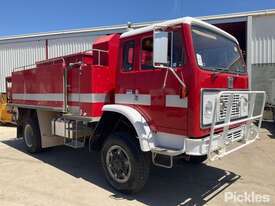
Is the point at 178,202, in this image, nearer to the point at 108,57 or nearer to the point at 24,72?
the point at 108,57

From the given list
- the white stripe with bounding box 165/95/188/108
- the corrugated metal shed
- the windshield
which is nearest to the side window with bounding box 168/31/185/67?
the windshield

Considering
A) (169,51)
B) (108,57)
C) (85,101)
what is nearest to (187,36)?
(169,51)

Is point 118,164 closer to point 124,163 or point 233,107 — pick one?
point 124,163

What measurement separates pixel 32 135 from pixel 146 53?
176 inches

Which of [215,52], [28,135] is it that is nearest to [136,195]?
[215,52]

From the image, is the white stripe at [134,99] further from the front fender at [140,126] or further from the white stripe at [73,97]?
the white stripe at [73,97]

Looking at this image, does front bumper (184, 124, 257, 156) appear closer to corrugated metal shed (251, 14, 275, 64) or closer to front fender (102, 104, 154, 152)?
front fender (102, 104, 154, 152)

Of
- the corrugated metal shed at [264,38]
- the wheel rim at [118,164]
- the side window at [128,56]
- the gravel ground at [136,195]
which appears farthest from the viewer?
the corrugated metal shed at [264,38]

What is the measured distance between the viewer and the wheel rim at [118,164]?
5293 mm

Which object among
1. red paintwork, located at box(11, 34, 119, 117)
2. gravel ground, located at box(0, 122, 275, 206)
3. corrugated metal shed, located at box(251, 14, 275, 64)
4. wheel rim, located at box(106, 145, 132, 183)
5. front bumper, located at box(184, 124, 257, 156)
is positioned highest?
corrugated metal shed, located at box(251, 14, 275, 64)

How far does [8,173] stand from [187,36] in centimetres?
451

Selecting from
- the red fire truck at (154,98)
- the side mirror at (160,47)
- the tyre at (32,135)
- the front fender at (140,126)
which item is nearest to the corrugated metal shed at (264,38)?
the red fire truck at (154,98)

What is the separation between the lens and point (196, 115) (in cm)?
446

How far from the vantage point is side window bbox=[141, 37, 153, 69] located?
5117 mm
